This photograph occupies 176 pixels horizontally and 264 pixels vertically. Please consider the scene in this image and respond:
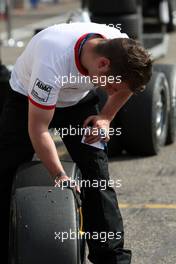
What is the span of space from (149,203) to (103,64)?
2.17 meters

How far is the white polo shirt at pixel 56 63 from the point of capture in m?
3.34

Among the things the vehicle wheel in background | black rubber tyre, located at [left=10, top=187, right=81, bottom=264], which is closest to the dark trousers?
black rubber tyre, located at [left=10, top=187, right=81, bottom=264]

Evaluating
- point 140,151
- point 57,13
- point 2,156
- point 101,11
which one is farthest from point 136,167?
point 57,13

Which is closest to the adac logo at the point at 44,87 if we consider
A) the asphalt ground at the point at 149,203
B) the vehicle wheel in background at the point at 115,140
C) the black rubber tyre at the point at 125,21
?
the asphalt ground at the point at 149,203

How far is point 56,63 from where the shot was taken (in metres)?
3.37

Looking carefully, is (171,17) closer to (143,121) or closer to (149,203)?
(143,121)

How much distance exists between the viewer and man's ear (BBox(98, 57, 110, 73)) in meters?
3.21

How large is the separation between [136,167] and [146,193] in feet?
2.44

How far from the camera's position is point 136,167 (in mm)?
6188

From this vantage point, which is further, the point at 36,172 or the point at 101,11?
the point at 101,11

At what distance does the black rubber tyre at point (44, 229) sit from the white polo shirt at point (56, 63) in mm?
433

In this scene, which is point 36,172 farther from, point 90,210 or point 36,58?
point 36,58

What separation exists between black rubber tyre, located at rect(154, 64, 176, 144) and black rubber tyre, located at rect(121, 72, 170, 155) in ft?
1.18

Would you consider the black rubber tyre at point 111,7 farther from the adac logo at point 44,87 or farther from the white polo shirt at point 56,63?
the adac logo at point 44,87
